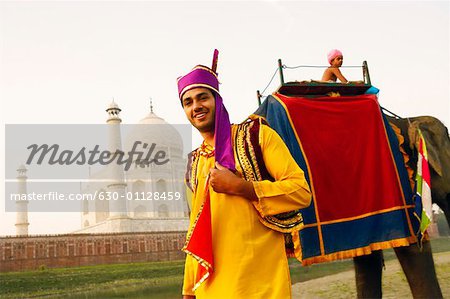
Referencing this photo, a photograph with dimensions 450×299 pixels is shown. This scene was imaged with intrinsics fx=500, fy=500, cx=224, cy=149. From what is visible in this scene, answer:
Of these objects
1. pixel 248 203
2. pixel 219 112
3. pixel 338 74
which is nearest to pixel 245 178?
pixel 248 203

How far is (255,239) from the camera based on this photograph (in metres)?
1.43

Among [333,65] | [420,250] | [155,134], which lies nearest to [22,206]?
[155,134]

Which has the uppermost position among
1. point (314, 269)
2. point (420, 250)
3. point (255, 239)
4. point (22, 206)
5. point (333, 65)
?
point (22, 206)

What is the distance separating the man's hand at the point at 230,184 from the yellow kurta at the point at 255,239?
0.9 inches

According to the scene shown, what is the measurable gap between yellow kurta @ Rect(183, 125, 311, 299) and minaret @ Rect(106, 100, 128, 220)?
Answer: 92.8 ft

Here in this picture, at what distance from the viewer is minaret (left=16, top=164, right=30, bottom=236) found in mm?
30141

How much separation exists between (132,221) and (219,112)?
92.7 feet

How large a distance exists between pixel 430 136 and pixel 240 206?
114 inches

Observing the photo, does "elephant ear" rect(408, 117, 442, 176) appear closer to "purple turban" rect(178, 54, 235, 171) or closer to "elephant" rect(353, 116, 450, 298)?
"elephant" rect(353, 116, 450, 298)

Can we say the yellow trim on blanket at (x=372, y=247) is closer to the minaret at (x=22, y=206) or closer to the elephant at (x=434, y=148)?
the elephant at (x=434, y=148)

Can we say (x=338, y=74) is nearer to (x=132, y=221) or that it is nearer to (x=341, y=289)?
(x=341, y=289)

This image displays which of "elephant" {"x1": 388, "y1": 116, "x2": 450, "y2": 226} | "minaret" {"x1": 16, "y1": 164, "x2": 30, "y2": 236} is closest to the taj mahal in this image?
"minaret" {"x1": 16, "y1": 164, "x2": 30, "y2": 236}

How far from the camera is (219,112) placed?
1.54m

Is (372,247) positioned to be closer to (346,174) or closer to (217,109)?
(346,174)
